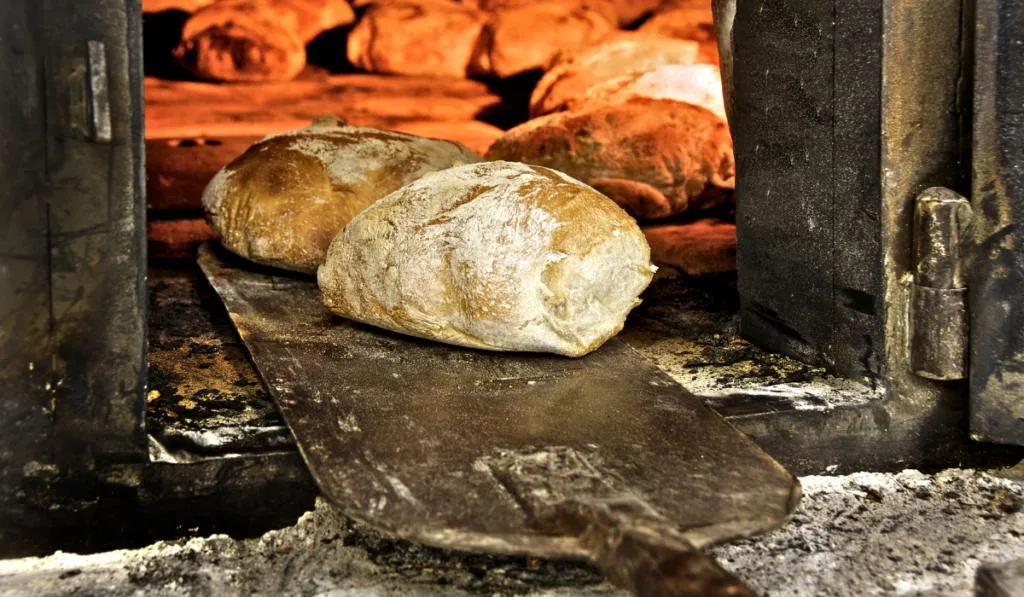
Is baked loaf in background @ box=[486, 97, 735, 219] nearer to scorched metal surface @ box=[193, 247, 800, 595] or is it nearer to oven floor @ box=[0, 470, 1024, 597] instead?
scorched metal surface @ box=[193, 247, 800, 595]

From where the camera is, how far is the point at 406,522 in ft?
5.01

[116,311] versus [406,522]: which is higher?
[116,311]

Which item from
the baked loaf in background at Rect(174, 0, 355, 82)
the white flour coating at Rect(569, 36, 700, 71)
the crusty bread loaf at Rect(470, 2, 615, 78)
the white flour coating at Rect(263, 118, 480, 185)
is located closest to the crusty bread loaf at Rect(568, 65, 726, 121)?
the white flour coating at Rect(569, 36, 700, 71)

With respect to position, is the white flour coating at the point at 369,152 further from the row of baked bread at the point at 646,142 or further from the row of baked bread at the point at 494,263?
the row of baked bread at the point at 646,142

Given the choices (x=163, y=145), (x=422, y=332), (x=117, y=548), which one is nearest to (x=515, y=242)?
(x=422, y=332)

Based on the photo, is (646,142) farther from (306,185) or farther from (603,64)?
(306,185)

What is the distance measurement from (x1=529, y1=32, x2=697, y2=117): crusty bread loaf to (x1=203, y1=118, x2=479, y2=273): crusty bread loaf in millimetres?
1875

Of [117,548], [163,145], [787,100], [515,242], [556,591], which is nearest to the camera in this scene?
[556,591]

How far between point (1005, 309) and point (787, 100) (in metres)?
0.66

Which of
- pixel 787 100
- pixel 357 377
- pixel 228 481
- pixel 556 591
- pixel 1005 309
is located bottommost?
pixel 556 591

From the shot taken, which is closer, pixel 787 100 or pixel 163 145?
pixel 787 100

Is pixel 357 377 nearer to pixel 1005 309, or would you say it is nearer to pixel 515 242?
pixel 515 242

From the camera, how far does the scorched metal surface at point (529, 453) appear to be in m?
1.48

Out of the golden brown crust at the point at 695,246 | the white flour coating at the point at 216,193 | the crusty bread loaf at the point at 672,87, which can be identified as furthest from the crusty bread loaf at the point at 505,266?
the crusty bread loaf at the point at 672,87
